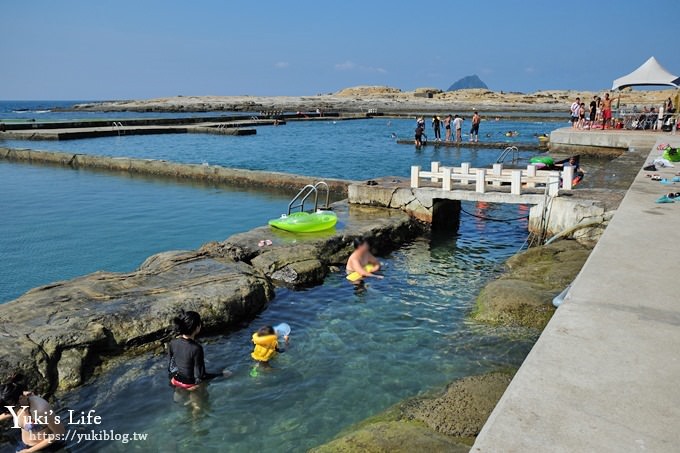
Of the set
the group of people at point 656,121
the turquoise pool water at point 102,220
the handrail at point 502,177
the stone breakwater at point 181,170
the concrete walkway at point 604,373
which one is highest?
the group of people at point 656,121

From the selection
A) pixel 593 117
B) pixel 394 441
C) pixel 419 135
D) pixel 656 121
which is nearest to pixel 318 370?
pixel 394 441

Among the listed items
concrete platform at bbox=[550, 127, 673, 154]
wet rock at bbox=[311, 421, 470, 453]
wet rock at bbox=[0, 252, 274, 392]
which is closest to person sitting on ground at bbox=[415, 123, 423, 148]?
concrete platform at bbox=[550, 127, 673, 154]

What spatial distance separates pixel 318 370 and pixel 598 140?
81.8 feet

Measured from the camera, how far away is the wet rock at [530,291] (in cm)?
855

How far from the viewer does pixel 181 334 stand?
23.2 feet

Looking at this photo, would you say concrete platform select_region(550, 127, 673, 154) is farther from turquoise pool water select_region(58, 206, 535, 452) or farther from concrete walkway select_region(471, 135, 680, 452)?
concrete walkway select_region(471, 135, 680, 452)

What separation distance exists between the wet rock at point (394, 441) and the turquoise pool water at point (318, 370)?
0.93m

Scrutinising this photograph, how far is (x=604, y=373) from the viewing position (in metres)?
4.65

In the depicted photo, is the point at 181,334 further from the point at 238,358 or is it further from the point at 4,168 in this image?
the point at 4,168

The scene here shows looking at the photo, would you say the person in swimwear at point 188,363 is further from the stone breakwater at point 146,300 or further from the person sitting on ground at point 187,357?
the stone breakwater at point 146,300

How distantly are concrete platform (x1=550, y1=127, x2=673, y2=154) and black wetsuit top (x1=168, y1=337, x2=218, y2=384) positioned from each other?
2527 centimetres

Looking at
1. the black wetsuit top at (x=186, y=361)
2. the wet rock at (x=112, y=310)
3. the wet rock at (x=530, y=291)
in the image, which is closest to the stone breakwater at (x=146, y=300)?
the wet rock at (x=112, y=310)

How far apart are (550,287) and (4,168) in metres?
31.1

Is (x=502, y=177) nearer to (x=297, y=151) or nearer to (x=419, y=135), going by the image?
(x=419, y=135)
